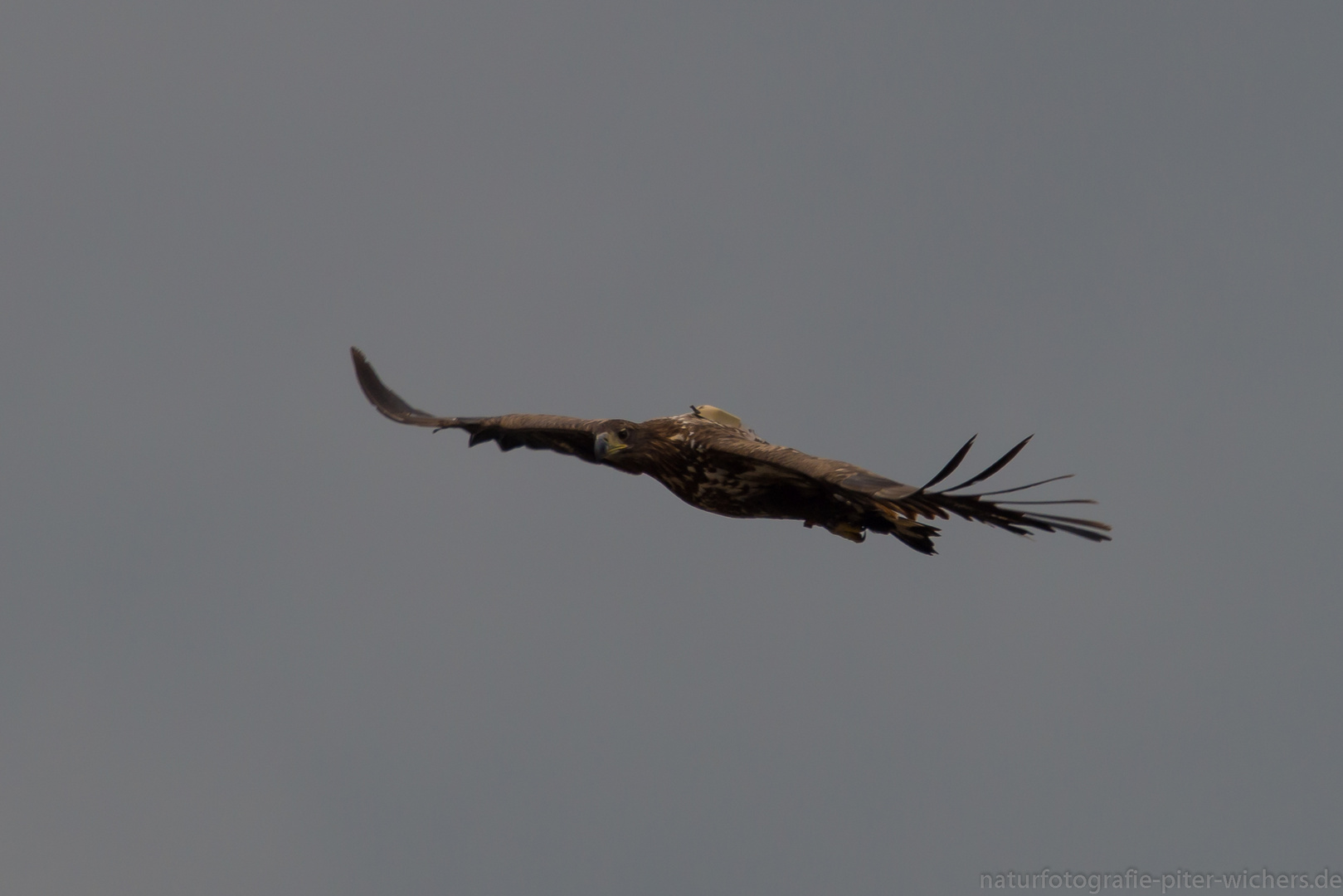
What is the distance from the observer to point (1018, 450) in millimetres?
10133

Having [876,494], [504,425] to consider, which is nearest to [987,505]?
[876,494]

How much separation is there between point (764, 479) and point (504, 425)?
4.35 meters

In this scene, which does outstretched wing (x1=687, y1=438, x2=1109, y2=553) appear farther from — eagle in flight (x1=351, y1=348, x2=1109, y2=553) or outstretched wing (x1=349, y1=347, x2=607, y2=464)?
outstretched wing (x1=349, y1=347, x2=607, y2=464)

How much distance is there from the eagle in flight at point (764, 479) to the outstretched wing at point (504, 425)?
0.07ft

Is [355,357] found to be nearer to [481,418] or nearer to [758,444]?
[481,418]

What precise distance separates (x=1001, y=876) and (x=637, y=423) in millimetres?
6992

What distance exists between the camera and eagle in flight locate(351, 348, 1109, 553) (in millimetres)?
11172

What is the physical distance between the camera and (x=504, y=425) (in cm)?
1725

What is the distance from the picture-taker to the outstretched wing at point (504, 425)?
1650cm

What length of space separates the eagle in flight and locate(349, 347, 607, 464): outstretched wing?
0.02 m

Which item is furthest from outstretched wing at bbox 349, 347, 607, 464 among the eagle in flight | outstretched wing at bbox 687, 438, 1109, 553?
outstretched wing at bbox 687, 438, 1109, 553

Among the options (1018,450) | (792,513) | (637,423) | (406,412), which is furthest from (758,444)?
(406,412)

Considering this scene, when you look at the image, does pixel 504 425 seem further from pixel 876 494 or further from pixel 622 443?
pixel 876 494

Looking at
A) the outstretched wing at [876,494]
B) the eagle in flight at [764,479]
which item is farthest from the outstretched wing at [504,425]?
the outstretched wing at [876,494]
